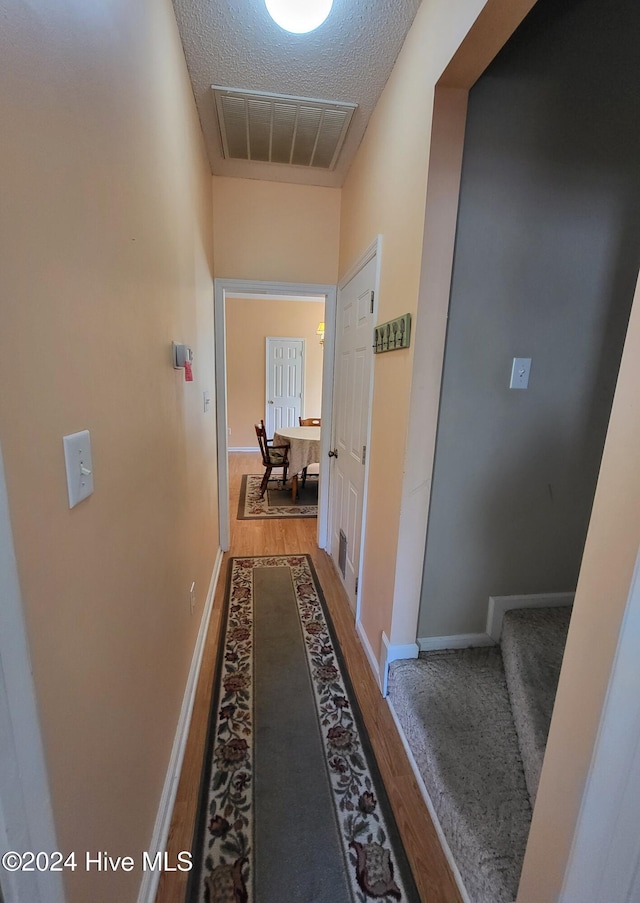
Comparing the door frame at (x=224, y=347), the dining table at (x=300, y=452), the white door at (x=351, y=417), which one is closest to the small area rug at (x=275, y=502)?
the dining table at (x=300, y=452)

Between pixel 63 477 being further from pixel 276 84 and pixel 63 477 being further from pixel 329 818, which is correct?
pixel 276 84

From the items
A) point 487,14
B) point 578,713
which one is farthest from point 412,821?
point 487,14

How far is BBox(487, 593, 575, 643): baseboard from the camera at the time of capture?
1695mm

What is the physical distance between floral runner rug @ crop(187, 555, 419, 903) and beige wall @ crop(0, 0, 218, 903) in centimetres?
26

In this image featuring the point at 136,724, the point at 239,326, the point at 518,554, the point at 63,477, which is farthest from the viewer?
the point at 239,326

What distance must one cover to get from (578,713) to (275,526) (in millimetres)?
2991

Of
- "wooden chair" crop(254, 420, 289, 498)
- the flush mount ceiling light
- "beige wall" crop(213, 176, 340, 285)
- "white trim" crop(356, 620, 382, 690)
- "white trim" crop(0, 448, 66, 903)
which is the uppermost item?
the flush mount ceiling light

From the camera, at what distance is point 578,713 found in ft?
2.22

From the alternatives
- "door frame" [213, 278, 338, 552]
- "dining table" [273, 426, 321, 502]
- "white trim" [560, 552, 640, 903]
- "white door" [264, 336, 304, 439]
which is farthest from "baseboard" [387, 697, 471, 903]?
"white door" [264, 336, 304, 439]

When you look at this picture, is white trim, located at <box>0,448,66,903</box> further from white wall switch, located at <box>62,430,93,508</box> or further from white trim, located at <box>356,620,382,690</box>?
white trim, located at <box>356,620,382,690</box>

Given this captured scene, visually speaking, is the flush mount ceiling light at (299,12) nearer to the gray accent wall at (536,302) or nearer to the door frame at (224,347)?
the gray accent wall at (536,302)

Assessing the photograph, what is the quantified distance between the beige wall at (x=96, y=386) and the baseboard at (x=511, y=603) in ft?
4.61

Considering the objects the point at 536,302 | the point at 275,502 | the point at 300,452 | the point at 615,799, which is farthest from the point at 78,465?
the point at 275,502

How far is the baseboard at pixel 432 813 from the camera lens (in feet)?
3.47
